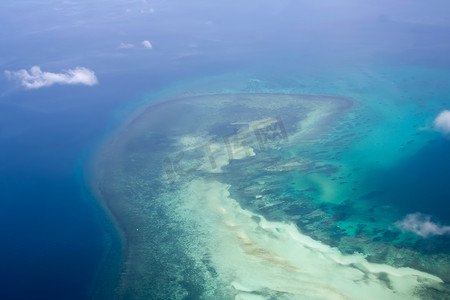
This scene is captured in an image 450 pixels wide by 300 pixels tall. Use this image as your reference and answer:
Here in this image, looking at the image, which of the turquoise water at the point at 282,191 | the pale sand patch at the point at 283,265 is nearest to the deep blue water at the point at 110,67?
the turquoise water at the point at 282,191

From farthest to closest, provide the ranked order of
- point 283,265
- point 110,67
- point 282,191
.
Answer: point 110,67 < point 282,191 < point 283,265

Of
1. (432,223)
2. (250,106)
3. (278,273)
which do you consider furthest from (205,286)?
(250,106)

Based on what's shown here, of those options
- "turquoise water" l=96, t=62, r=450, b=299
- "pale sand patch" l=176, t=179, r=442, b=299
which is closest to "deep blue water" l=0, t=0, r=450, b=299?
"turquoise water" l=96, t=62, r=450, b=299

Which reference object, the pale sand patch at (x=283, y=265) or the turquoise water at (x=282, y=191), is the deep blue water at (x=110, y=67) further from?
the pale sand patch at (x=283, y=265)

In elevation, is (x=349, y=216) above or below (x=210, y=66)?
below

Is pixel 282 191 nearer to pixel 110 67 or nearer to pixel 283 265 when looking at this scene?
pixel 283 265

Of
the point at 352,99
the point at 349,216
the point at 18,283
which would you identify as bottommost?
the point at 349,216

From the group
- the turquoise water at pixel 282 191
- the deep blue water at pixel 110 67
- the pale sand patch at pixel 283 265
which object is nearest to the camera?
the pale sand patch at pixel 283 265

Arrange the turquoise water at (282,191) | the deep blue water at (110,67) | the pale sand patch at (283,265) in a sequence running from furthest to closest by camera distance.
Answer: the deep blue water at (110,67) → the turquoise water at (282,191) → the pale sand patch at (283,265)

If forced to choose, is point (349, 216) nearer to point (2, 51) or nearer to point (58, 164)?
point (58, 164)

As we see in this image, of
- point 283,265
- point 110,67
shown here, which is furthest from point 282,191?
point 110,67

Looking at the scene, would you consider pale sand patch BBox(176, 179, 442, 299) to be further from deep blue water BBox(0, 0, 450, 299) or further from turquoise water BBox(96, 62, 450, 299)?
deep blue water BBox(0, 0, 450, 299)
